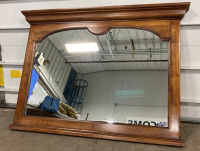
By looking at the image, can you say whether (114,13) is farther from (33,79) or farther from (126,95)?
(33,79)

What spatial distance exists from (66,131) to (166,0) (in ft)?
3.94

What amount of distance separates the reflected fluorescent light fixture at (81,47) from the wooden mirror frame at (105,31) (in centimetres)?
10

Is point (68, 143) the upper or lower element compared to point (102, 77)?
lower

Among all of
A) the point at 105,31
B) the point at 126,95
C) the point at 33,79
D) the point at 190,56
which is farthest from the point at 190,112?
the point at 33,79

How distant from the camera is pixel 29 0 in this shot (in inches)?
69.8

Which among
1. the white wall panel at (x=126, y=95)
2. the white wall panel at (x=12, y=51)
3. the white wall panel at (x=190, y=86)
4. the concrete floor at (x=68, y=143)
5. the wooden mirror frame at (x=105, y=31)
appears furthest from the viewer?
the white wall panel at (x=12, y=51)

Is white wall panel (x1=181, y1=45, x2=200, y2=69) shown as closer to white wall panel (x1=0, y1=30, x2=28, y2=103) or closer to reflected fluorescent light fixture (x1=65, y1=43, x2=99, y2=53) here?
reflected fluorescent light fixture (x1=65, y1=43, x2=99, y2=53)

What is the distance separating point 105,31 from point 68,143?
0.81 metres

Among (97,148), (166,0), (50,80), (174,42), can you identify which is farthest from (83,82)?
(166,0)

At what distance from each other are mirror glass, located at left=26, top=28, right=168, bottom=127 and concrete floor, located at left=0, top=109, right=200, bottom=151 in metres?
0.16

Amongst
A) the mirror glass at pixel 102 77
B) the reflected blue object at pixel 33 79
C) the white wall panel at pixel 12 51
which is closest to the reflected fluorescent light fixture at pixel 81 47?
the mirror glass at pixel 102 77

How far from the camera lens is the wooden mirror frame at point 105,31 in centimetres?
120

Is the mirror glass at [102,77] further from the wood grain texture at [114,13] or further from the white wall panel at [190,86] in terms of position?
the white wall panel at [190,86]

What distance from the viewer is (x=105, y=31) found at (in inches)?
57.7
